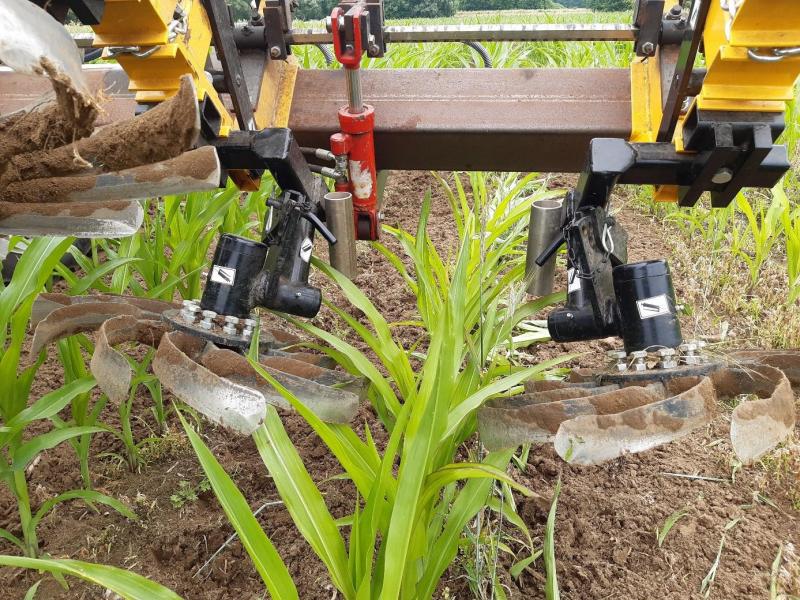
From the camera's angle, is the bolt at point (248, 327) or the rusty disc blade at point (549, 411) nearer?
the rusty disc blade at point (549, 411)

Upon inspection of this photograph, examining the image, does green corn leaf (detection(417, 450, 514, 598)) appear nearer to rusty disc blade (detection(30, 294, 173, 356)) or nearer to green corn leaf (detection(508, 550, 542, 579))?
green corn leaf (detection(508, 550, 542, 579))

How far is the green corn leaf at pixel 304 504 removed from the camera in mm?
1012

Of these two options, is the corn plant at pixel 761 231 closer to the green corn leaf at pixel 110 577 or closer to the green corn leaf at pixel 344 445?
the green corn leaf at pixel 344 445

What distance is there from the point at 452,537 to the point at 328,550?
248 mm

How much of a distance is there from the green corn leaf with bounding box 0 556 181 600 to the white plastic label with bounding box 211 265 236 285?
55cm

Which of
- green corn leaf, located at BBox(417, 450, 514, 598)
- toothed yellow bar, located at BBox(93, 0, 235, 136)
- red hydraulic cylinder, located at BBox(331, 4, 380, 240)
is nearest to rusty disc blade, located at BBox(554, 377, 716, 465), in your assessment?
green corn leaf, located at BBox(417, 450, 514, 598)

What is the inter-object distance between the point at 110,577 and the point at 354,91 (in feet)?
3.61

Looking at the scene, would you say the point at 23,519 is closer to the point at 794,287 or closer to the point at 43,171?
the point at 43,171

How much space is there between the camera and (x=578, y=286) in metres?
1.33

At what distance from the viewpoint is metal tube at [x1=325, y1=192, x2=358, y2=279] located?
1504mm

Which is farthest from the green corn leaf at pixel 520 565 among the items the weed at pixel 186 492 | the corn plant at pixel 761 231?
the corn plant at pixel 761 231

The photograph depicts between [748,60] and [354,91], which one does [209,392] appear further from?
[748,60]

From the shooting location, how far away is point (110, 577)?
35.5 inches

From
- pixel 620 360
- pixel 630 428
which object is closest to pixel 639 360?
pixel 620 360
